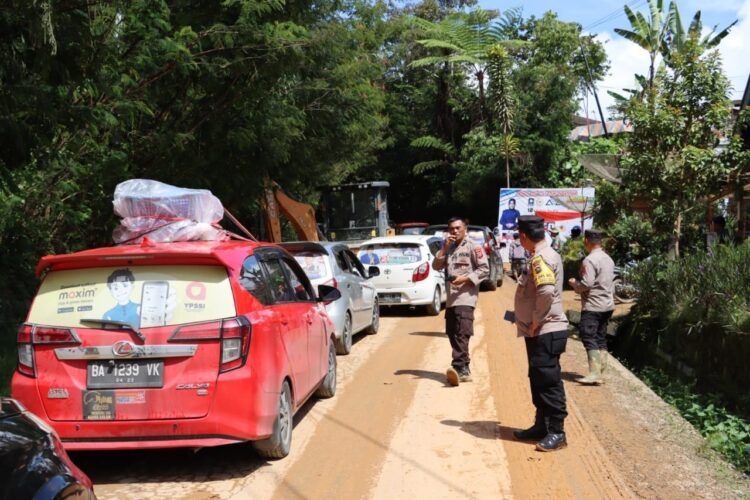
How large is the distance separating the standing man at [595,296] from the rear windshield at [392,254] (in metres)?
5.96

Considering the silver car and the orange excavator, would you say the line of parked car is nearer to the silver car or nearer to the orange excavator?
the silver car

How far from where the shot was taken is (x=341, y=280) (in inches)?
407

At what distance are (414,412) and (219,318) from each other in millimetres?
2805

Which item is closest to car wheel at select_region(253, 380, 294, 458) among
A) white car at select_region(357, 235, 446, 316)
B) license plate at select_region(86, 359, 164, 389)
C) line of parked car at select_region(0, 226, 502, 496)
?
line of parked car at select_region(0, 226, 502, 496)

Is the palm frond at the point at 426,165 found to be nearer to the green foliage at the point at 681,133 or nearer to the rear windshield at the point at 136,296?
the green foliage at the point at 681,133

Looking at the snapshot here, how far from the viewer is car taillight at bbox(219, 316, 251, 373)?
4.88 meters

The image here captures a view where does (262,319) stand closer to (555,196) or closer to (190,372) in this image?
(190,372)

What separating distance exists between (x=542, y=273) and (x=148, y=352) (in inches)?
119

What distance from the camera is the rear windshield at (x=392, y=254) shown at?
1407 centimetres

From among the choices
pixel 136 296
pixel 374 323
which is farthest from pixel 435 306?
pixel 136 296

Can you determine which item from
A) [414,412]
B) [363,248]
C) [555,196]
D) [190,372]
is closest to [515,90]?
[555,196]

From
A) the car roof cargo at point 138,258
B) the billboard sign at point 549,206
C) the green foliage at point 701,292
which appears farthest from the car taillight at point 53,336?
the billboard sign at point 549,206

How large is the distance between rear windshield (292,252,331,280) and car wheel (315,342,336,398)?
2388 millimetres

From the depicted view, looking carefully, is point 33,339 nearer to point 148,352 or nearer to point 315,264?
point 148,352
